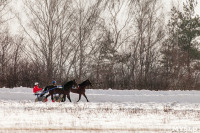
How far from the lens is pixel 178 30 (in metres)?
45.3

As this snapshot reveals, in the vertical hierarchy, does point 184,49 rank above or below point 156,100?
above

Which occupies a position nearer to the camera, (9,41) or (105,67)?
(105,67)

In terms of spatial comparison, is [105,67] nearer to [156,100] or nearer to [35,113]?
[156,100]

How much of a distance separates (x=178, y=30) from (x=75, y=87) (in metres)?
24.8

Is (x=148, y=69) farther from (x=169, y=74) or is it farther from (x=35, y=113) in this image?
(x=35, y=113)

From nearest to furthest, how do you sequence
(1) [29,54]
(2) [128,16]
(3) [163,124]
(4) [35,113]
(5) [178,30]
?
(3) [163,124] → (4) [35,113] → (1) [29,54] → (2) [128,16] → (5) [178,30]

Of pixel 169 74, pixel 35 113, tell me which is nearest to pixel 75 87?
pixel 35 113

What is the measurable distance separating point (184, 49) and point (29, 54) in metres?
17.4

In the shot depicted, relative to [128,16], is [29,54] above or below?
below

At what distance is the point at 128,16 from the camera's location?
40.2 meters

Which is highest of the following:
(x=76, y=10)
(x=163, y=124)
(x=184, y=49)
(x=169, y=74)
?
(x=76, y=10)

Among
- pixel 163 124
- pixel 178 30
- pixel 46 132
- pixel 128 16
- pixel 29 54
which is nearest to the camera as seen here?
pixel 46 132

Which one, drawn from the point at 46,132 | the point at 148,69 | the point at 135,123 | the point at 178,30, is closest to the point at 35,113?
the point at 135,123

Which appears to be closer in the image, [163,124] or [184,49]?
[163,124]
